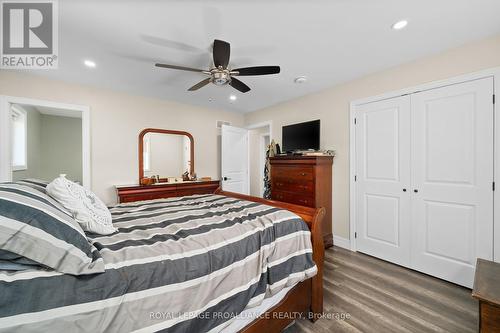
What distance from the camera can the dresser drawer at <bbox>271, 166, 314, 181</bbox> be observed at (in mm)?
2963

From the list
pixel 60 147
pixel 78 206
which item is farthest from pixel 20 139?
pixel 78 206

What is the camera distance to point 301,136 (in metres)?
3.46

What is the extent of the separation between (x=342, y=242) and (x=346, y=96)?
227 cm

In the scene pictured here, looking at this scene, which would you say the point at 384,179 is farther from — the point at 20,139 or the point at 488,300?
the point at 20,139

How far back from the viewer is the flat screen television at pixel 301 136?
326cm

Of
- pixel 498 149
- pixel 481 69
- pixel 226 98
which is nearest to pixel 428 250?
pixel 498 149

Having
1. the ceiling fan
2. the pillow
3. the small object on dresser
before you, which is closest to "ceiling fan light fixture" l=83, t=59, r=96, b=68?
the ceiling fan

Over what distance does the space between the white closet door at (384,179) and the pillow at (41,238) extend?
3035mm

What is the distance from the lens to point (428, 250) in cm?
226

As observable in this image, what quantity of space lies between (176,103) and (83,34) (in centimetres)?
214

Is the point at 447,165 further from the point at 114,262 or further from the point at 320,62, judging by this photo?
the point at 114,262

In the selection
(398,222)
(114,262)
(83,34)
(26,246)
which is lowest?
(398,222)

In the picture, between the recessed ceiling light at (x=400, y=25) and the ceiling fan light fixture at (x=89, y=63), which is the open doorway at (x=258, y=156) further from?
the recessed ceiling light at (x=400, y=25)

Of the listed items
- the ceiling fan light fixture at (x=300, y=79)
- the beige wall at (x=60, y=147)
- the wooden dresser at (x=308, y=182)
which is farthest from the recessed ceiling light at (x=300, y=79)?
the beige wall at (x=60, y=147)
